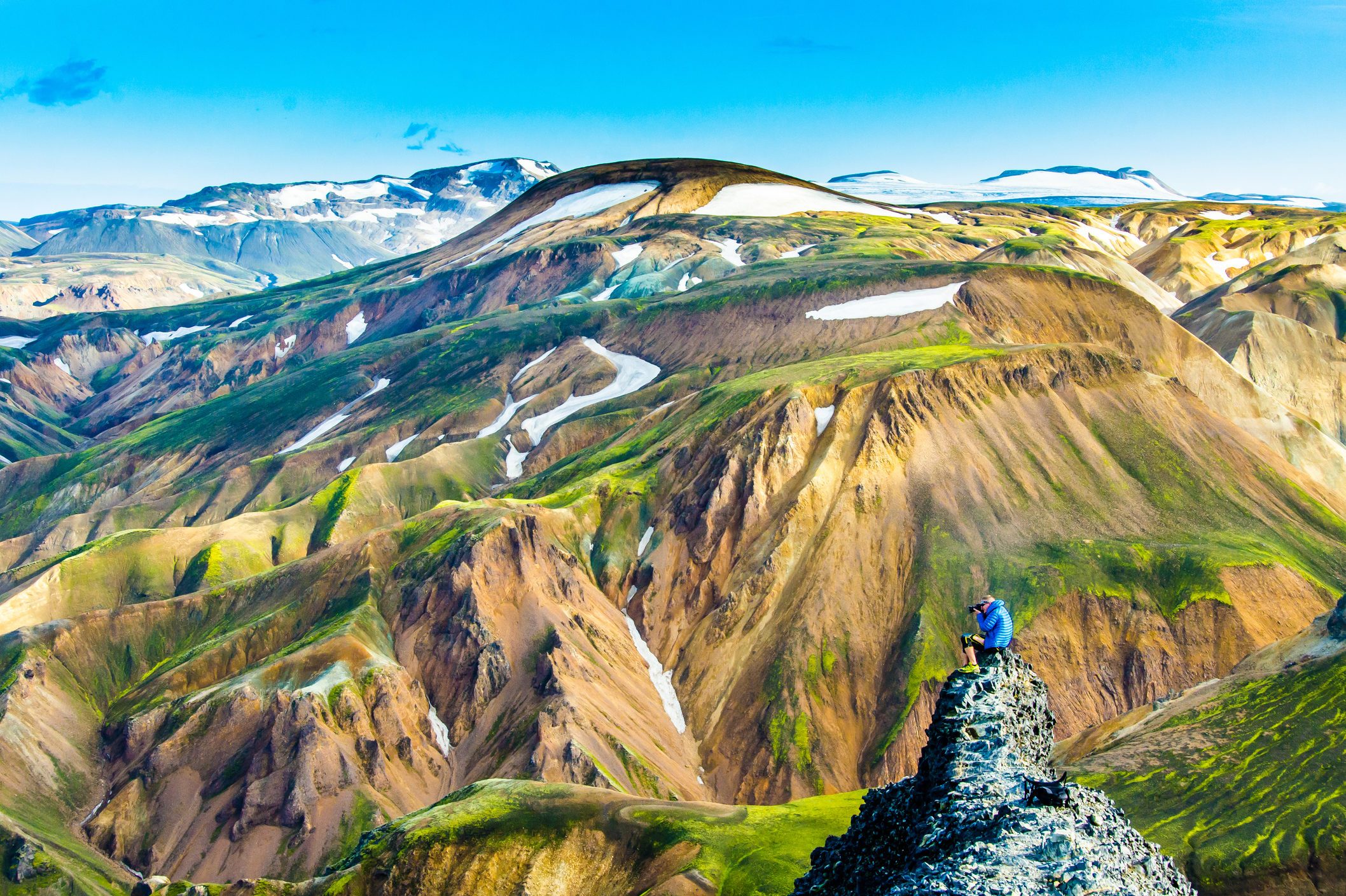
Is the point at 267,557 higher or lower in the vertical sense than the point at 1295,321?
lower

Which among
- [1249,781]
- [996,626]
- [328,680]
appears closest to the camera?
[996,626]

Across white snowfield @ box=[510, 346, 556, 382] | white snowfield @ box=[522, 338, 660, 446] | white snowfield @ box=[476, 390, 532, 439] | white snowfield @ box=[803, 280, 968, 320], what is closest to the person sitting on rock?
white snowfield @ box=[803, 280, 968, 320]

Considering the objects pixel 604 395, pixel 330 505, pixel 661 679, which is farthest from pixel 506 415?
pixel 661 679

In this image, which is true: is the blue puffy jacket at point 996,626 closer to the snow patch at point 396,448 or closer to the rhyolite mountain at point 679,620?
the rhyolite mountain at point 679,620

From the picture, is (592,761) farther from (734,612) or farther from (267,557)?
(267,557)

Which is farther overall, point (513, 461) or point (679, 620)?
point (513, 461)

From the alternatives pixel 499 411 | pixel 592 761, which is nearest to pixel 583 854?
pixel 592 761

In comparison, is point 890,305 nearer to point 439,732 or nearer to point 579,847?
point 439,732
